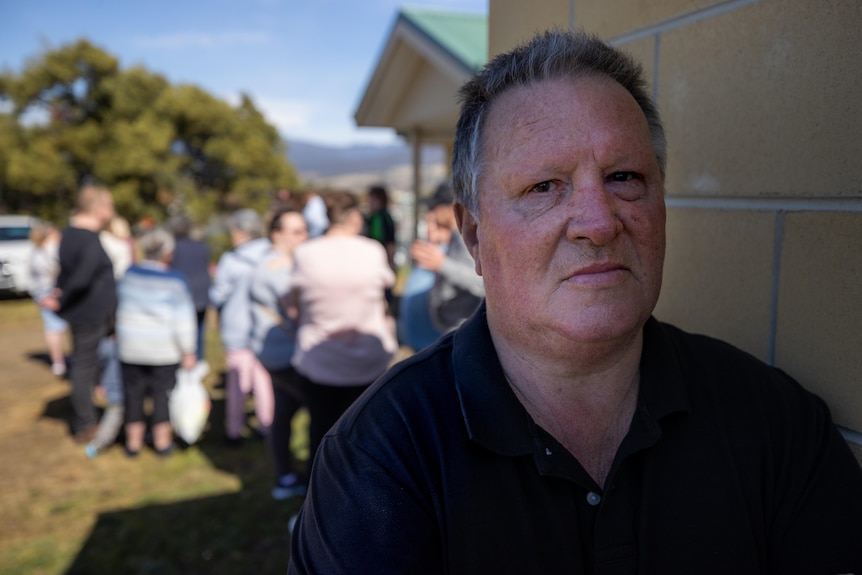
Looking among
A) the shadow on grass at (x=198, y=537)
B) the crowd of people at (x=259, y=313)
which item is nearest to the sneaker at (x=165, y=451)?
the crowd of people at (x=259, y=313)

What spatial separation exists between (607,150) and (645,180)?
0.40ft

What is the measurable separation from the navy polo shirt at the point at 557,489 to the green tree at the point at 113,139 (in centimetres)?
1688

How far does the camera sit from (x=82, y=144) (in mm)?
17281

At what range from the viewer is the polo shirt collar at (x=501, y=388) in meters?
1.18

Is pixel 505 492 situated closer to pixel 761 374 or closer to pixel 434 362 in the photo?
pixel 434 362

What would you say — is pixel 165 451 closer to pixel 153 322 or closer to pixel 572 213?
pixel 153 322

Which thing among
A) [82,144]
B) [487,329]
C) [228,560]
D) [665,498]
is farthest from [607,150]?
[82,144]

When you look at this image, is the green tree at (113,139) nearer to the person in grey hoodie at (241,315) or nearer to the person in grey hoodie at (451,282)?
the person in grey hoodie at (241,315)

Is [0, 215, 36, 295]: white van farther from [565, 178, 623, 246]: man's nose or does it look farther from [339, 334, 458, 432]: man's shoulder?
[565, 178, 623, 246]: man's nose

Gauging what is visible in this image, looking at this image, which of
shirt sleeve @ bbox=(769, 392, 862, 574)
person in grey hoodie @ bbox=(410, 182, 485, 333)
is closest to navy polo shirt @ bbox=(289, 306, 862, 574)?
shirt sleeve @ bbox=(769, 392, 862, 574)

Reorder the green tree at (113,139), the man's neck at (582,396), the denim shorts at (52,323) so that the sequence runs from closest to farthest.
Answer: the man's neck at (582,396) → the denim shorts at (52,323) → the green tree at (113,139)

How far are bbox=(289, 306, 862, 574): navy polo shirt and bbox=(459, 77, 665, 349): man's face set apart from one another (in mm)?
180

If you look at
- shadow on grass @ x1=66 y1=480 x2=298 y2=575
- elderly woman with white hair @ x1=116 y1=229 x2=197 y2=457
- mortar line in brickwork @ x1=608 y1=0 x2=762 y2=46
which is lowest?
shadow on grass @ x1=66 y1=480 x2=298 y2=575

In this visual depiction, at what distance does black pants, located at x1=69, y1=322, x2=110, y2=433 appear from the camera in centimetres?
509
